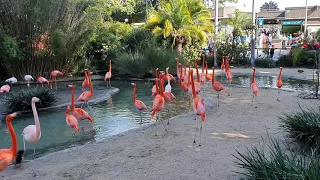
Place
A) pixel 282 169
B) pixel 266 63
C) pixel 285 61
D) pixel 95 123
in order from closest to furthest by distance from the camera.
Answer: pixel 282 169
pixel 95 123
pixel 266 63
pixel 285 61

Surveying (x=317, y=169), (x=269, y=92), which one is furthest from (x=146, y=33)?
(x=317, y=169)

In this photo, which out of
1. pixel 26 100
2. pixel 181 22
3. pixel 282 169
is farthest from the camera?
pixel 181 22

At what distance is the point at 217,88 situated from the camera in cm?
965

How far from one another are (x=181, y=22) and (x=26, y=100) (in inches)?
453

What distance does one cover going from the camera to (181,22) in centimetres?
1934

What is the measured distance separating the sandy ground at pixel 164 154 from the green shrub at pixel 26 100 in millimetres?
3940

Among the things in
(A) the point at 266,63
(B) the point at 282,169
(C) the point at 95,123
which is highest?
(A) the point at 266,63

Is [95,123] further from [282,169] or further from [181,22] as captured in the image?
→ [181,22]

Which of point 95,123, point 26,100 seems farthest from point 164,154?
point 26,100

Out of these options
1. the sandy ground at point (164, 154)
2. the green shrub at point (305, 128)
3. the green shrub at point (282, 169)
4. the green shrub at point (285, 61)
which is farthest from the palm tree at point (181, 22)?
the green shrub at point (282, 169)

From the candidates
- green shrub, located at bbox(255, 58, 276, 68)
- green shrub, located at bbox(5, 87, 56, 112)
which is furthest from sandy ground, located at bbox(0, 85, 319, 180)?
green shrub, located at bbox(255, 58, 276, 68)

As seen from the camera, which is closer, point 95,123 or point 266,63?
point 95,123

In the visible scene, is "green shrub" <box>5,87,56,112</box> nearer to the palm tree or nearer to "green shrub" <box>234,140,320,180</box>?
"green shrub" <box>234,140,320,180</box>

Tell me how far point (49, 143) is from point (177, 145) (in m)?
2.60
